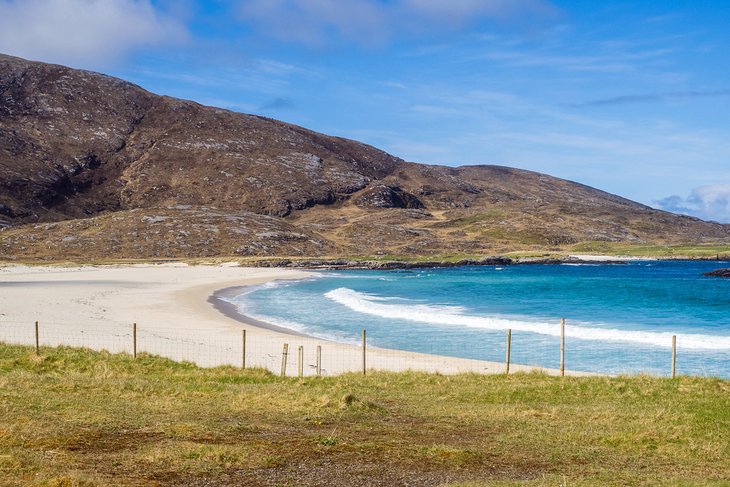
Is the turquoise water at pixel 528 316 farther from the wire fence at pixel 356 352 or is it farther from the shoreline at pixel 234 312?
the shoreline at pixel 234 312

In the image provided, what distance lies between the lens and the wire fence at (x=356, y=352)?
3203 centimetres

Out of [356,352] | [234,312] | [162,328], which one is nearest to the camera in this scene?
[356,352]

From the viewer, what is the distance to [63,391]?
63.9 ft

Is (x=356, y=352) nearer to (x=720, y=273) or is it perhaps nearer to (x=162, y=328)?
(x=162, y=328)

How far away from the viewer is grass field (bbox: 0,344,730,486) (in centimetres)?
1219

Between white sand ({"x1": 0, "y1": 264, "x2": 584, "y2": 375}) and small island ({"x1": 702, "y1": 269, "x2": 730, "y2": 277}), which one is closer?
white sand ({"x1": 0, "y1": 264, "x2": 584, "y2": 375})

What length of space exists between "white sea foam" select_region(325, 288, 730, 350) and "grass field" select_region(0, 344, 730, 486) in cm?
2201

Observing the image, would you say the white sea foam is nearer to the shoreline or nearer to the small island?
the shoreline

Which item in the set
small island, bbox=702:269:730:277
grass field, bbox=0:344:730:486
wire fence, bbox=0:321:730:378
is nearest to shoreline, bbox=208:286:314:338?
wire fence, bbox=0:321:730:378

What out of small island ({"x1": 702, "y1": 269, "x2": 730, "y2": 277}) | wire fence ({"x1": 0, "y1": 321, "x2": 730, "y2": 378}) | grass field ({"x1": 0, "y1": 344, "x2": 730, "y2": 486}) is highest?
grass field ({"x1": 0, "y1": 344, "x2": 730, "y2": 486})

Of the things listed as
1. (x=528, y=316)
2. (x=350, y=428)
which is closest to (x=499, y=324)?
(x=528, y=316)

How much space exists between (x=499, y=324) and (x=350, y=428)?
36.9 meters

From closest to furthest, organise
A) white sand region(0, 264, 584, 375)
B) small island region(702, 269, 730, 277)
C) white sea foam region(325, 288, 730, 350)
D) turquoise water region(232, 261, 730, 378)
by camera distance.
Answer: white sand region(0, 264, 584, 375) < turquoise water region(232, 261, 730, 378) < white sea foam region(325, 288, 730, 350) < small island region(702, 269, 730, 277)

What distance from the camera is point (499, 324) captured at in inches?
2039
